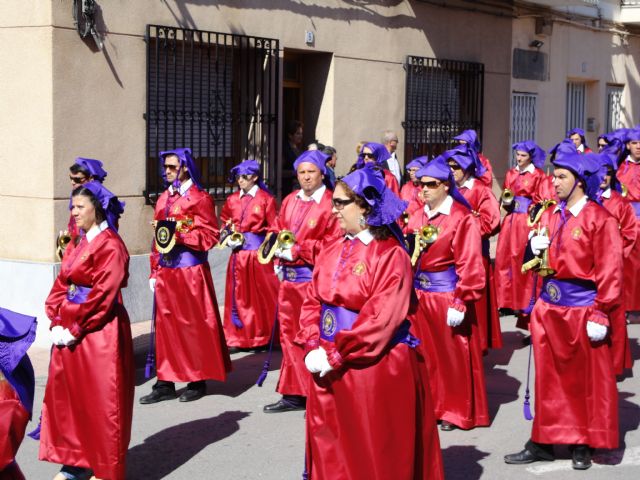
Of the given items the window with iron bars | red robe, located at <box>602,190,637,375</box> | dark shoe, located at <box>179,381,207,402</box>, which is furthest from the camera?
the window with iron bars

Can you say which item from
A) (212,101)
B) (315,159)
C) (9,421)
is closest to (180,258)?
(315,159)

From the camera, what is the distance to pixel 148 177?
12.2 meters

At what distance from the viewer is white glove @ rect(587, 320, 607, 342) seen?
23.0 ft

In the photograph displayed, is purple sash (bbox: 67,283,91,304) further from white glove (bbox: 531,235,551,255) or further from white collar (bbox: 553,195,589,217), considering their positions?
white collar (bbox: 553,195,589,217)

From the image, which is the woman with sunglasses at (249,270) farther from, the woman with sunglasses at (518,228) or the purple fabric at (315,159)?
the woman with sunglasses at (518,228)

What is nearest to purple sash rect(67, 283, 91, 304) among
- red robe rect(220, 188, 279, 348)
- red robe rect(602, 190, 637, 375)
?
red robe rect(602, 190, 637, 375)

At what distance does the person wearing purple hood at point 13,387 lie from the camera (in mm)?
4176

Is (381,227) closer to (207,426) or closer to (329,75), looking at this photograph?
(207,426)

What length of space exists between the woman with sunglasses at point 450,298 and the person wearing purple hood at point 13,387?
4.11 meters

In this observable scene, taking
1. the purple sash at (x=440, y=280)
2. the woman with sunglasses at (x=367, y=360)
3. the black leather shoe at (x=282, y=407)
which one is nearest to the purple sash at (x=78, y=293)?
the woman with sunglasses at (x=367, y=360)

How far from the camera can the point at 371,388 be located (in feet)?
18.2

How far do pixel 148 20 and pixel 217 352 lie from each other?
4.52 meters

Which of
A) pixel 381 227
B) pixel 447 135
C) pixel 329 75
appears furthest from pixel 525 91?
pixel 381 227

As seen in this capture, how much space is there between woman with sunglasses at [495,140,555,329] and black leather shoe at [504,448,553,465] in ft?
17.5
